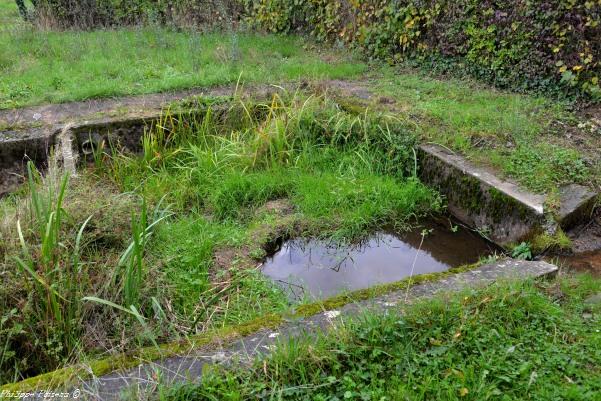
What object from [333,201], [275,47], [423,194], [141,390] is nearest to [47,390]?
[141,390]

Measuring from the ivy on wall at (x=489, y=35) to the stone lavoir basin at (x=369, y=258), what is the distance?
2.47m

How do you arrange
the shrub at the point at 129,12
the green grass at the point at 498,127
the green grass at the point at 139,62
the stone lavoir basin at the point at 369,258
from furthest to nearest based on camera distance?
the shrub at the point at 129,12, the green grass at the point at 139,62, the green grass at the point at 498,127, the stone lavoir basin at the point at 369,258

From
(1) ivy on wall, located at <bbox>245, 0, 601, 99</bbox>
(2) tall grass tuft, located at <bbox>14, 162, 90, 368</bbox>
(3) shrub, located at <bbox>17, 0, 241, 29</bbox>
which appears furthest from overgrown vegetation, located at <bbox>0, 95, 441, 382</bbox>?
(3) shrub, located at <bbox>17, 0, 241, 29</bbox>

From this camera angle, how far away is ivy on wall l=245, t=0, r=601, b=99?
5527 millimetres

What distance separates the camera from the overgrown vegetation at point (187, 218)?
2889mm

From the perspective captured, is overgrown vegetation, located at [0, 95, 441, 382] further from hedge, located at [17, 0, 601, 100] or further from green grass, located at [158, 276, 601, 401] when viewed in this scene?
hedge, located at [17, 0, 601, 100]

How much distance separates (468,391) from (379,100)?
4143 mm

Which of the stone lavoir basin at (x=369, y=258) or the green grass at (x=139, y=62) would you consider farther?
the green grass at (x=139, y=62)

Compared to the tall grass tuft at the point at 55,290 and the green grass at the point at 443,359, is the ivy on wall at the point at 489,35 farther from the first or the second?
the tall grass tuft at the point at 55,290

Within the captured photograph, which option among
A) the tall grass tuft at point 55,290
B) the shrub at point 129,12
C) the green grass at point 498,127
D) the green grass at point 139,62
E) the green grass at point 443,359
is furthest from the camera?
the shrub at point 129,12

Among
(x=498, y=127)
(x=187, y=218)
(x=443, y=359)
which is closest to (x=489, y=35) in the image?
(x=498, y=127)

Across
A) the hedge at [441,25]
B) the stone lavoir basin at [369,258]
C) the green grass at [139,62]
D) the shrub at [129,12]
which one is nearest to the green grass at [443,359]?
the stone lavoir basin at [369,258]

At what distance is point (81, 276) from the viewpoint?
122 inches

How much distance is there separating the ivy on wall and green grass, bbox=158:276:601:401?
3600 mm
